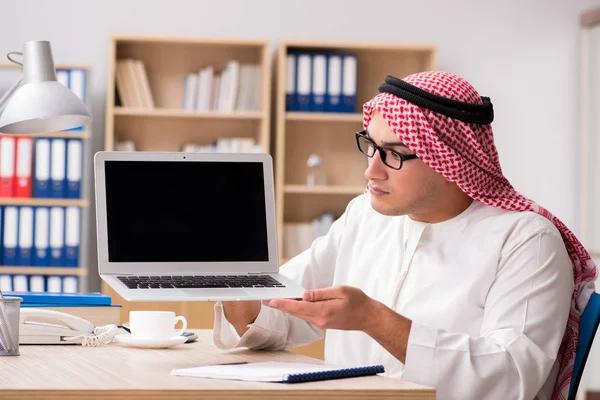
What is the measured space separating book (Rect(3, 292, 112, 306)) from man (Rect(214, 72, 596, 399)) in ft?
1.31

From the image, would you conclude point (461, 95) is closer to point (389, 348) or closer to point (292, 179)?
point (389, 348)

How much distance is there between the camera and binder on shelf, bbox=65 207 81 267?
4.32 meters

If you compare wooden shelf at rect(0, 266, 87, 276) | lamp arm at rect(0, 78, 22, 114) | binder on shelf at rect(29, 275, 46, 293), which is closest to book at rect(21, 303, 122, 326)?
lamp arm at rect(0, 78, 22, 114)

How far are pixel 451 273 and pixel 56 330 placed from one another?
2.74 ft

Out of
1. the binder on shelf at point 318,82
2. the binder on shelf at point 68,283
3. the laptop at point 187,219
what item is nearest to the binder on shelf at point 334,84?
the binder on shelf at point 318,82

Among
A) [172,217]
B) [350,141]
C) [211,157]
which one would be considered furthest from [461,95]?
[350,141]

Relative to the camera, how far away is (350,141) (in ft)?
15.7

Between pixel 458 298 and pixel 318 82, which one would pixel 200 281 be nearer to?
pixel 458 298

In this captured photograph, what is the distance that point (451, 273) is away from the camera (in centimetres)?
179

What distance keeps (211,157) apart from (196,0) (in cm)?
320

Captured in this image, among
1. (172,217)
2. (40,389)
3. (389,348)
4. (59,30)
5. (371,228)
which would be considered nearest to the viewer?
(40,389)

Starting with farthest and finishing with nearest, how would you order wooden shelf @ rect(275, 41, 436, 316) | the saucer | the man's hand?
wooden shelf @ rect(275, 41, 436, 316), the saucer, the man's hand

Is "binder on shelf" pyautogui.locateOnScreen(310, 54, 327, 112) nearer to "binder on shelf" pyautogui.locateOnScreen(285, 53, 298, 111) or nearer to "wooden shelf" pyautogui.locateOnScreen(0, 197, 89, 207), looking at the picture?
"binder on shelf" pyautogui.locateOnScreen(285, 53, 298, 111)

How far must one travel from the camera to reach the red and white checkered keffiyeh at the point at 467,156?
5.70 feet
